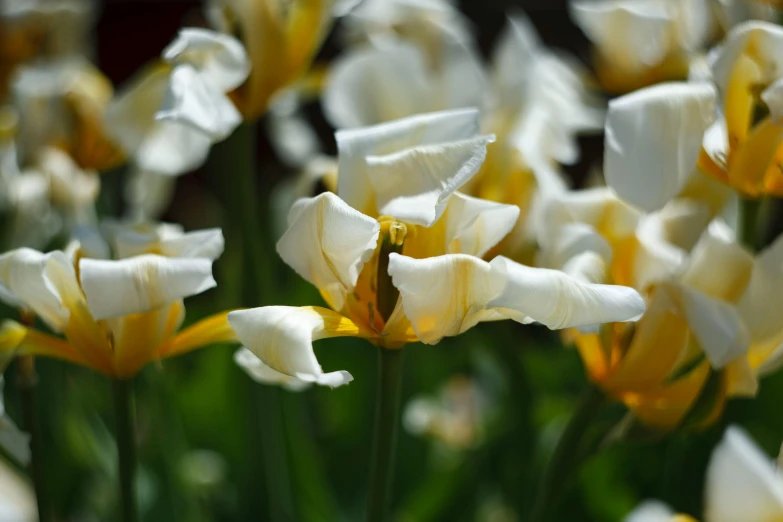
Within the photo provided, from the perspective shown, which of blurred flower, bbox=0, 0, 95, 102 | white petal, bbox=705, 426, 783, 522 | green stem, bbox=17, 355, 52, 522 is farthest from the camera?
blurred flower, bbox=0, 0, 95, 102

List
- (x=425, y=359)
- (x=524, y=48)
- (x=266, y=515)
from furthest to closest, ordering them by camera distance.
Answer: (x=425, y=359) → (x=266, y=515) → (x=524, y=48)

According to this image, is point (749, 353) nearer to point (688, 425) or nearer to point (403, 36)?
point (688, 425)

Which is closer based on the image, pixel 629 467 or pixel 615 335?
pixel 615 335

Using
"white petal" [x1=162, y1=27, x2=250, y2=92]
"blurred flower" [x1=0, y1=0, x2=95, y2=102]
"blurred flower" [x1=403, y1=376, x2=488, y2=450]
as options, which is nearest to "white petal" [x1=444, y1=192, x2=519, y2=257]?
"white petal" [x1=162, y1=27, x2=250, y2=92]

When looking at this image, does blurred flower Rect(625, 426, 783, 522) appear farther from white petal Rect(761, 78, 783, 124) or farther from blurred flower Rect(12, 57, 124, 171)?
blurred flower Rect(12, 57, 124, 171)

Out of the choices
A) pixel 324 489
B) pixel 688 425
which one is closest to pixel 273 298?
pixel 324 489

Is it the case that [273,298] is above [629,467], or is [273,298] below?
above

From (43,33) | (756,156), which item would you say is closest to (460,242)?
(756,156)

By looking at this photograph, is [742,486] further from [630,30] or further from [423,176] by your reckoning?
[630,30]
